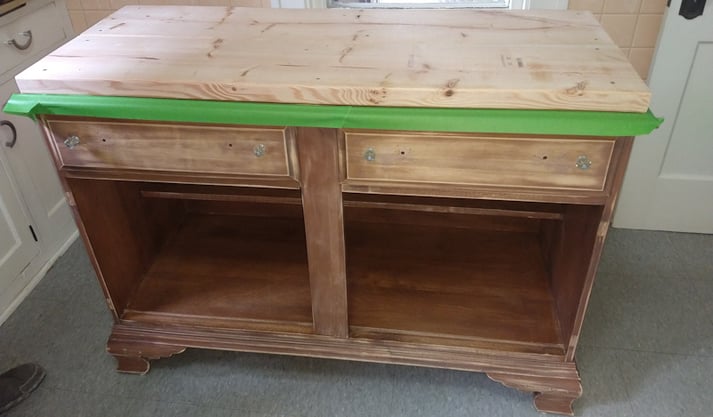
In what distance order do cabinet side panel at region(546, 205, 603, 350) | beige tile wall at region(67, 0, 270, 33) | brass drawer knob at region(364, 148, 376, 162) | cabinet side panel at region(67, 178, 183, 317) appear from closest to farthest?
brass drawer knob at region(364, 148, 376, 162) → cabinet side panel at region(546, 205, 603, 350) → cabinet side panel at region(67, 178, 183, 317) → beige tile wall at region(67, 0, 270, 33)

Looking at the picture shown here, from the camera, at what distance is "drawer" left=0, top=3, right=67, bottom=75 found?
172 centimetres

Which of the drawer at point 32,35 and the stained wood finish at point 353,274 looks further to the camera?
the drawer at point 32,35

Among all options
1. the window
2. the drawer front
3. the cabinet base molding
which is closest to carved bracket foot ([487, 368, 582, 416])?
the cabinet base molding

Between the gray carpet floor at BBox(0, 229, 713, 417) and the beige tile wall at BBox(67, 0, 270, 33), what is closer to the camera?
the gray carpet floor at BBox(0, 229, 713, 417)

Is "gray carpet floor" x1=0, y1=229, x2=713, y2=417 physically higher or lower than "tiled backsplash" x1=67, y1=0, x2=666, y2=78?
lower

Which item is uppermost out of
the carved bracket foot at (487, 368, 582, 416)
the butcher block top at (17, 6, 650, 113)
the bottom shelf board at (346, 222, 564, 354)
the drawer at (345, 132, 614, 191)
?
the butcher block top at (17, 6, 650, 113)

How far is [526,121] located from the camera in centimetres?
106

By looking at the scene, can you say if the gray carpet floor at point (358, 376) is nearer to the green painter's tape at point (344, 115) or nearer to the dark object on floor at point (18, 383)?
the dark object on floor at point (18, 383)

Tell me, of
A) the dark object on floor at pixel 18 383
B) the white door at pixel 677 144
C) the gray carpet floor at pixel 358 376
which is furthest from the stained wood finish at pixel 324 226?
the white door at pixel 677 144

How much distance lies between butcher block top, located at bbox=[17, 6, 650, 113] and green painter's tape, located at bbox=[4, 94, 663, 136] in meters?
0.01

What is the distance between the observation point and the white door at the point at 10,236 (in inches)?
69.7

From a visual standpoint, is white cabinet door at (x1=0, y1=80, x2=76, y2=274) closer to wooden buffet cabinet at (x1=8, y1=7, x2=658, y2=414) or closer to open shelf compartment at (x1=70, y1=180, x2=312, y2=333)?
open shelf compartment at (x1=70, y1=180, x2=312, y2=333)

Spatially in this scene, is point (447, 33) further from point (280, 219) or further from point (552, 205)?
point (280, 219)

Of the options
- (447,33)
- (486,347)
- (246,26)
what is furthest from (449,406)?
(246,26)
